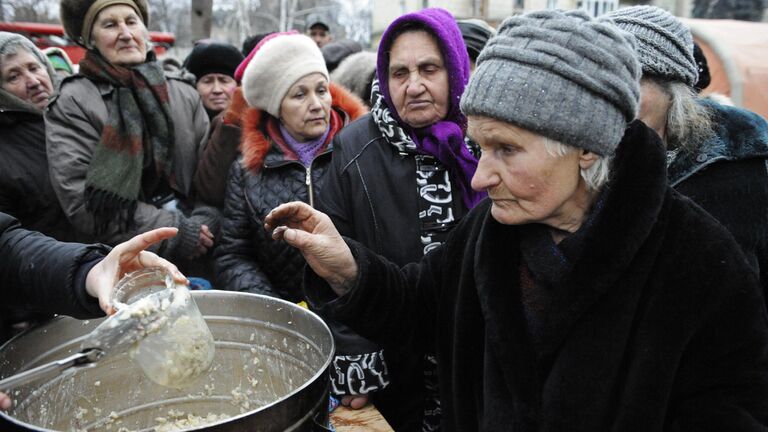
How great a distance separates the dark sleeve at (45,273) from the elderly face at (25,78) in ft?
6.01

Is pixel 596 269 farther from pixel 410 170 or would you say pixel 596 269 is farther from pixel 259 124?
pixel 259 124

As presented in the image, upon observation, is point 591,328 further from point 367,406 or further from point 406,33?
point 406,33

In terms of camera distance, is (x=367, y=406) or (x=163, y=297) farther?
(x=367, y=406)

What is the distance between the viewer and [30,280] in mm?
1542

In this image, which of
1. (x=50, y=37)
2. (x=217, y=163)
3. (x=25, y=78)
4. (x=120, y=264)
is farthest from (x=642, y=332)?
(x=50, y=37)

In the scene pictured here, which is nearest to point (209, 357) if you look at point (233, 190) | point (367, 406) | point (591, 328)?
point (367, 406)

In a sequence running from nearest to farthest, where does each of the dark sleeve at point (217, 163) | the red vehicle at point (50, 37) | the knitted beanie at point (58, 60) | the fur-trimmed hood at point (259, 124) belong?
the fur-trimmed hood at point (259, 124) → the dark sleeve at point (217, 163) → the knitted beanie at point (58, 60) → the red vehicle at point (50, 37)

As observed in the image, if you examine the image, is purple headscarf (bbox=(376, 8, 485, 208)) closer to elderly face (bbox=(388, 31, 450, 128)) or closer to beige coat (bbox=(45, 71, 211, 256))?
elderly face (bbox=(388, 31, 450, 128))

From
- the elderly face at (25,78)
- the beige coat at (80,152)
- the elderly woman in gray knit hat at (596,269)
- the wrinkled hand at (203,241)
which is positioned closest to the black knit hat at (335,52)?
the elderly face at (25,78)

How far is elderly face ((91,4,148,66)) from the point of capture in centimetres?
291

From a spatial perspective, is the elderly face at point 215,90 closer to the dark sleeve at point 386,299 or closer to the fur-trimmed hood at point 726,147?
the dark sleeve at point 386,299

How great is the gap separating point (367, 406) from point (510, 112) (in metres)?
1.16

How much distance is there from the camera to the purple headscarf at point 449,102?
2.03 metres

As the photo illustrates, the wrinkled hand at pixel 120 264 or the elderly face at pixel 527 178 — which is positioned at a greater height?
the elderly face at pixel 527 178
